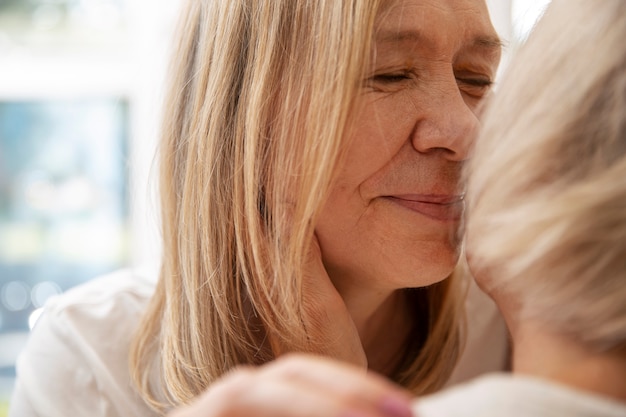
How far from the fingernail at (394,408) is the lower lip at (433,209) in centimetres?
43

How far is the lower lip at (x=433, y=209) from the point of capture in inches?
37.8

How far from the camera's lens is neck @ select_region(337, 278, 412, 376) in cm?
120

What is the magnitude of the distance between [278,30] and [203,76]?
0.44ft

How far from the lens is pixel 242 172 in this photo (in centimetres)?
101

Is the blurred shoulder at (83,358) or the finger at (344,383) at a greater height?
the finger at (344,383)

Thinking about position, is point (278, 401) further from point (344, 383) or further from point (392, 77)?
point (392, 77)

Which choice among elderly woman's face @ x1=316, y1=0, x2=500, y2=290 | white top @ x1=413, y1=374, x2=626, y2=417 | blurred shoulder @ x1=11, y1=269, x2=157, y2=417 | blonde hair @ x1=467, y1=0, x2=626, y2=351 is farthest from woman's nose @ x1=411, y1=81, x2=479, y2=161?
blurred shoulder @ x1=11, y1=269, x2=157, y2=417

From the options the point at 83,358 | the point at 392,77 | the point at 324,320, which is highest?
the point at 392,77

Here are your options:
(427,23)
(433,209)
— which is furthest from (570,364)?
(427,23)

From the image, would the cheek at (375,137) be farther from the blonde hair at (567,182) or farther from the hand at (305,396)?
the hand at (305,396)

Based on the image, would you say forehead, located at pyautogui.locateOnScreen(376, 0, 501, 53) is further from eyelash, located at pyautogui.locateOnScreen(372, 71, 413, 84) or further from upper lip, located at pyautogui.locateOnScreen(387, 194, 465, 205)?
upper lip, located at pyautogui.locateOnScreen(387, 194, 465, 205)

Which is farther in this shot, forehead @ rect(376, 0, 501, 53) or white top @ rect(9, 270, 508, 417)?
white top @ rect(9, 270, 508, 417)

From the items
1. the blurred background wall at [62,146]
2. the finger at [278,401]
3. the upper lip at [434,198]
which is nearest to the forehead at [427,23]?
the upper lip at [434,198]

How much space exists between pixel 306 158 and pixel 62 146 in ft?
6.47
